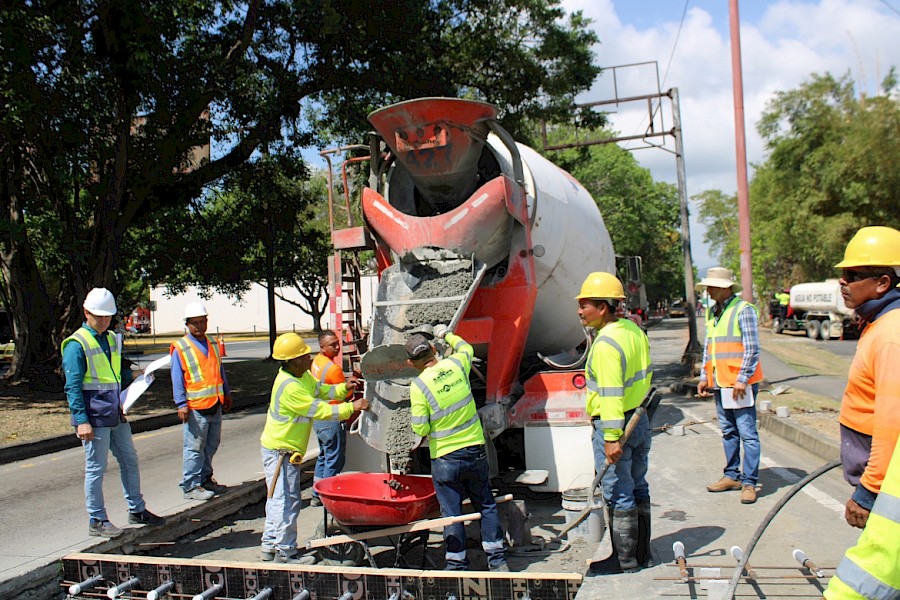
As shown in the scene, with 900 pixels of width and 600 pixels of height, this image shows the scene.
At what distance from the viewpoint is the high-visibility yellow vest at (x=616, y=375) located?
4633 millimetres

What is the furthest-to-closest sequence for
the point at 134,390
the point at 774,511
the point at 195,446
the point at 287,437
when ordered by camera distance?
the point at 195,446 → the point at 134,390 → the point at 287,437 → the point at 774,511

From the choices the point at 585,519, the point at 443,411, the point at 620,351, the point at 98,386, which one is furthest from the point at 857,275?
the point at 98,386

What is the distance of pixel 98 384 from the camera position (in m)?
5.62

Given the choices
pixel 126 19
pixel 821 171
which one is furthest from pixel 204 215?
pixel 821 171

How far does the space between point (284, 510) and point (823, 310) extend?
27609 millimetres

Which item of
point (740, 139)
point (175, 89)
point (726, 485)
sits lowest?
point (726, 485)

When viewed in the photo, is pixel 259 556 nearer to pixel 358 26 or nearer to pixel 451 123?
pixel 451 123

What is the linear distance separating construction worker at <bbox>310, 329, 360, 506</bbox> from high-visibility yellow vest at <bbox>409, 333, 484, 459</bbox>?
1351 millimetres

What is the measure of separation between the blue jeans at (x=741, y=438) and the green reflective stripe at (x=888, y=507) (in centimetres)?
445

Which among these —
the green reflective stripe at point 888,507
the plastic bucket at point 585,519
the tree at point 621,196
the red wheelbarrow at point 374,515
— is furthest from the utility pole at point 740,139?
the tree at point 621,196

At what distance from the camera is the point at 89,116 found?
1209cm

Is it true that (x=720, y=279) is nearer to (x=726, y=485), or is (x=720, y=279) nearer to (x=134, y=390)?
(x=726, y=485)

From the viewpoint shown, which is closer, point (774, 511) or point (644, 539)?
point (774, 511)

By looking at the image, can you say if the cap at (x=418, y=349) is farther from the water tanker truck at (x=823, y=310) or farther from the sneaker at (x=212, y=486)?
the water tanker truck at (x=823, y=310)
